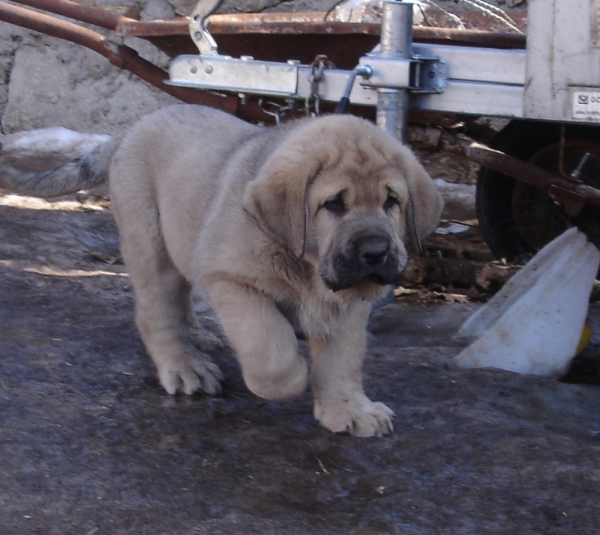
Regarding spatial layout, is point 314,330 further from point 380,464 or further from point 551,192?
point 551,192

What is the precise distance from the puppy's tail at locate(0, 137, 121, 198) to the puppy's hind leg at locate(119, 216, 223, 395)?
51 centimetres

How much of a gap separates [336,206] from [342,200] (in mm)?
30

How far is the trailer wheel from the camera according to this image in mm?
5230

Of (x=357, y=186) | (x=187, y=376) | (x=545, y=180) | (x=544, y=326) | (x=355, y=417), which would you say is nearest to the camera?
(x=357, y=186)

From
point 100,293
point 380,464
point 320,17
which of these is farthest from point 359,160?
point 320,17

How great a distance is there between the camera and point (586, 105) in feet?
13.8

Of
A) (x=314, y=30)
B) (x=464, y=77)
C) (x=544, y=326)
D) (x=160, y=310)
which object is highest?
(x=314, y=30)

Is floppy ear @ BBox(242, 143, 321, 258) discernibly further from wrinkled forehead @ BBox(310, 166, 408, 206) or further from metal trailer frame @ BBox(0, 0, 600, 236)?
metal trailer frame @ BBox(0, 0, 600, 236)

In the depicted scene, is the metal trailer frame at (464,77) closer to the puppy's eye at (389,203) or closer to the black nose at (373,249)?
the puppy's eye at (389,203)

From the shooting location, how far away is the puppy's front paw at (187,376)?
3811mm

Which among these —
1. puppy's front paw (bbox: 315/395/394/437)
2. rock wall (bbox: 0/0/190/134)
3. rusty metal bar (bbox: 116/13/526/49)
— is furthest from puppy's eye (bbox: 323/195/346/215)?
rock wall (bbox: 0/0/190/134)

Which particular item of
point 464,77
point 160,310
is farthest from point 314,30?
point 160,310

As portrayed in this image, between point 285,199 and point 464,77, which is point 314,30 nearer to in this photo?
point 464,77

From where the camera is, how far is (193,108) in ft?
13.8
